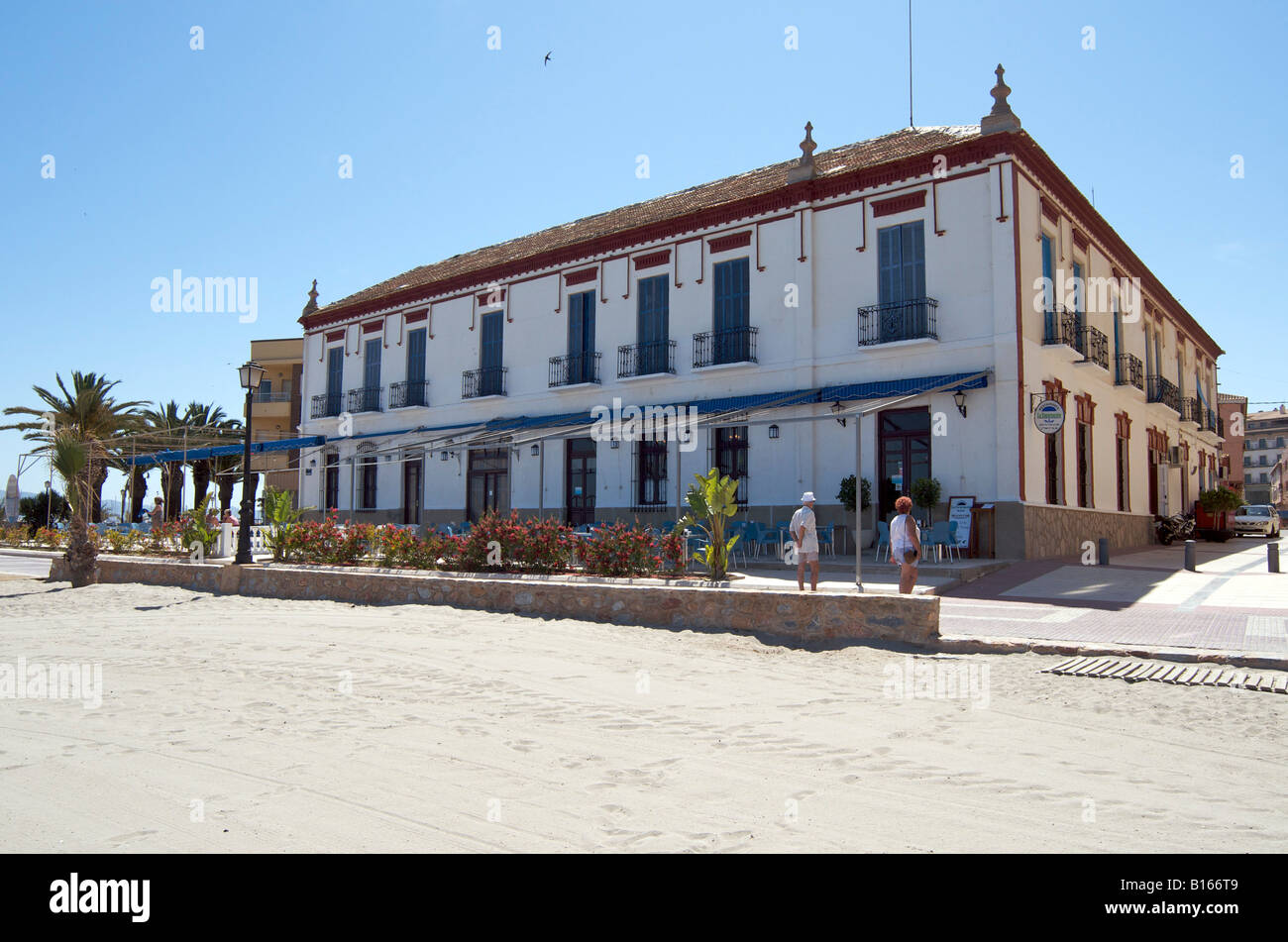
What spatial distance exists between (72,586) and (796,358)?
14252mm

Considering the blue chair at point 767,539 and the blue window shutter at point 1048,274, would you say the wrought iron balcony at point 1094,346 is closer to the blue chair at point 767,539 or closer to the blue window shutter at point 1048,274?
the blue window shutter at point 1048,274

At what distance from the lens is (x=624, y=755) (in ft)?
16.0

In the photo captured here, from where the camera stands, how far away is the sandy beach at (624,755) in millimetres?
3688

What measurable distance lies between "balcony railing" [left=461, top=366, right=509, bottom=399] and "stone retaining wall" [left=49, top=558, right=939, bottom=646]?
35.3 ft

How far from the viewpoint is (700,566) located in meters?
14.4

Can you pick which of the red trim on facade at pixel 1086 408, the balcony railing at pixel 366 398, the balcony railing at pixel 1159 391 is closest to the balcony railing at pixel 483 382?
the balcony railing at pixel 366 398

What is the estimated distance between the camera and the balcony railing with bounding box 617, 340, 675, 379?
20219 mm

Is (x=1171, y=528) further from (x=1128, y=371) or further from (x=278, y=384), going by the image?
(x=278, y=384)

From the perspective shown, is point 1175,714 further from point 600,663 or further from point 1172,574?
point 1172,574

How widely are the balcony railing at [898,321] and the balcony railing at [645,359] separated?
4.68 meters

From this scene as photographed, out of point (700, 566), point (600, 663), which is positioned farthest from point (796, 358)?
point (600, 663)

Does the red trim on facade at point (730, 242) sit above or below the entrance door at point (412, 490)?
above

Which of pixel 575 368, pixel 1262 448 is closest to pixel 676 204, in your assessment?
pixel 575 368

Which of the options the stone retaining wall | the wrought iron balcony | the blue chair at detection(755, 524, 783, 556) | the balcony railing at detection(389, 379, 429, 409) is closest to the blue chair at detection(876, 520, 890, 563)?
the blue chair at detection(755, 524, 783, 556)
